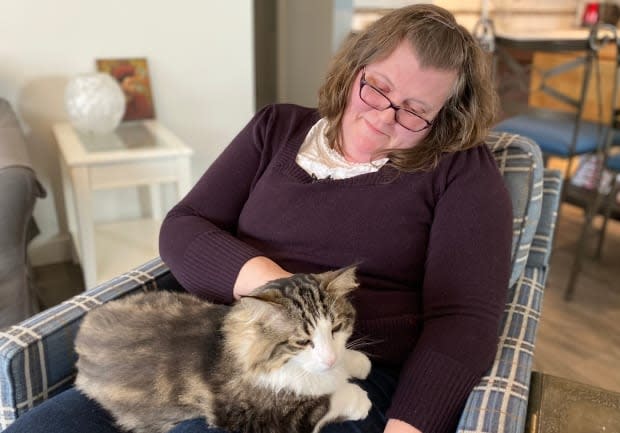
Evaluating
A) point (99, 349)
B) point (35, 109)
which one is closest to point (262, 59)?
point (35, 109)

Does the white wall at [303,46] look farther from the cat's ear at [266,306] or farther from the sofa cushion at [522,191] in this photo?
the cat's ear at [266,306]

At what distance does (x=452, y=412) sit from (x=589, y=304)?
5.93 ft

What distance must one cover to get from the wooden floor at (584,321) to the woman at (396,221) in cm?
124

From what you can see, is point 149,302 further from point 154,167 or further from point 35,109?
point 35,109

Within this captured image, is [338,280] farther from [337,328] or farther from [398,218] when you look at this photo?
[398,218]

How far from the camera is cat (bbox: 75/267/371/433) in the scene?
2.86 feet

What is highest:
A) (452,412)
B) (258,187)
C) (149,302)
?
(258,187)

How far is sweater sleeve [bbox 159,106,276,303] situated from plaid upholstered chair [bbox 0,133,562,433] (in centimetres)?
12

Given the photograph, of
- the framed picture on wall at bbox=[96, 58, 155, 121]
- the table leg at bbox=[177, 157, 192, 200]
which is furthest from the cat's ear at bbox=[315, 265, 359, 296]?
the framed picture on wall at bbox=[96, 58, 155, 121]

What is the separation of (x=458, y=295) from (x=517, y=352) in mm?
165

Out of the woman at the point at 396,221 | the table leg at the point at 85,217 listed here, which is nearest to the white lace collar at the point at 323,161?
the woman at the point at 396,221

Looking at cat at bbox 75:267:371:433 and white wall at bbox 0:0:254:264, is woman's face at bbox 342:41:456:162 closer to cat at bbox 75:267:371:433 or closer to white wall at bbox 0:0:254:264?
cat at bbox 75:267:371:433

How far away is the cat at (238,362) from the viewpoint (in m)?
0.87

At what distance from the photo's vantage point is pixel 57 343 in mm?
1025
